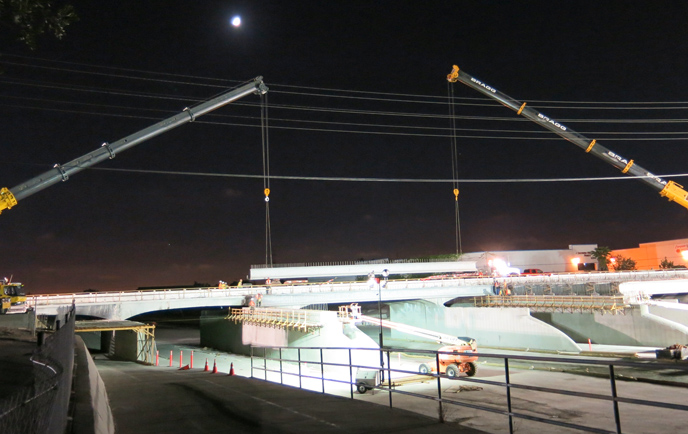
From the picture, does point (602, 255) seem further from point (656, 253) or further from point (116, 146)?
point (116, 146)

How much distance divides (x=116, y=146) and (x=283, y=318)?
21481 millimetres

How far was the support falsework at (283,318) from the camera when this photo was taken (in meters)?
42.5

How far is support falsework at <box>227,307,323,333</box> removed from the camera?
4252 cm

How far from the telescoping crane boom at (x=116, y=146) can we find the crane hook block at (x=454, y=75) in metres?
21.8

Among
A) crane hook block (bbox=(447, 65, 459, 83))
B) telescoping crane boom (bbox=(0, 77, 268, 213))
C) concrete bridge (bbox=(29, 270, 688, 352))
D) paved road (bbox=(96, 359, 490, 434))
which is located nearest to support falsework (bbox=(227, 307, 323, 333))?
concrete bridge (bbox=(29, 270, 688, 352))

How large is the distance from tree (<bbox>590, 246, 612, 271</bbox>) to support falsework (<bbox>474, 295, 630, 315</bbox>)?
193 feet

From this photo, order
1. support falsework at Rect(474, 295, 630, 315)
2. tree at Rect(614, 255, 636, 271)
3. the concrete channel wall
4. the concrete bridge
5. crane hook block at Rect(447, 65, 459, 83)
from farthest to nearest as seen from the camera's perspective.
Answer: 1. tree at Rect(614, 255, 636, 271)
2. crane hook block at Rect(447, 65, 459, 83)
3. support falsework at Rect(474, 295, 630, 315)
4. the concrete bridge
5. the concrete channel wall

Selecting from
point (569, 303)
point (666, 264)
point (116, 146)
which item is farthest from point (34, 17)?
point (666, 264)

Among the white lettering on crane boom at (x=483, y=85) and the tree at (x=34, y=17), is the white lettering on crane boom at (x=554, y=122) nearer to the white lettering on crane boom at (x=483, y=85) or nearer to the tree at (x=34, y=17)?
the white lettering on crane boom at (x=483, y=85)

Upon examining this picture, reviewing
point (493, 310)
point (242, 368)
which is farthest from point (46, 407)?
point (493, 310)

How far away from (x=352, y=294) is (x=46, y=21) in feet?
162

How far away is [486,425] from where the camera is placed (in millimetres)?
17656

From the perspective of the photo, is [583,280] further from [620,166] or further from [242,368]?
[242,368]

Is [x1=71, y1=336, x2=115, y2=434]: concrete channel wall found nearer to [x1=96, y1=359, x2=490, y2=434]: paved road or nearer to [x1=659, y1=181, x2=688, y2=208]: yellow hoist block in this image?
[x1=96, y1=359, x2=490, y2=434]: paved road
